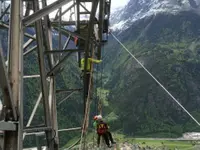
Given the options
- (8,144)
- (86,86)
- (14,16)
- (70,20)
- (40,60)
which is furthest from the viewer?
(70,20)

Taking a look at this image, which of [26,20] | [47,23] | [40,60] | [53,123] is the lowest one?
[53,123]

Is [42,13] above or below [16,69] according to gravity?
above

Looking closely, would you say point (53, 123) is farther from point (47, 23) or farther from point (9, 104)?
point (9, 104)

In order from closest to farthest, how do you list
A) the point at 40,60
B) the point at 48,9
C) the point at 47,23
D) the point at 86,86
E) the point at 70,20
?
the point at 48,9 → the point at 40,60 → the point at 47,23 → the point at 86,86 → the point at 70,20

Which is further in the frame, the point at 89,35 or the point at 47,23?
the point at 47,23

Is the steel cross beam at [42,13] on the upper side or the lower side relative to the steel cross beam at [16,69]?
upper

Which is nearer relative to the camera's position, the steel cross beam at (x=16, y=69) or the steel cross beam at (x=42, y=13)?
the steel cross beam at (x=16, y=69)

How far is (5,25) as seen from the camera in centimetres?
1343

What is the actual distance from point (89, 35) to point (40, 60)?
8.23 feet

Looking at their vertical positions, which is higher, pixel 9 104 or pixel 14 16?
pixel 14 16

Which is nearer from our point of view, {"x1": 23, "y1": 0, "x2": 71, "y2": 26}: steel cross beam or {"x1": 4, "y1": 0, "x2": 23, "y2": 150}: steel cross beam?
{"x1": 4, "y1": 0, "x2": 23, "y2": 150}: steel cross beam

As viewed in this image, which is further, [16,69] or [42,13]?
[42,13]

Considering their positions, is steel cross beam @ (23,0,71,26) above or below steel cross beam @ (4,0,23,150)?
above

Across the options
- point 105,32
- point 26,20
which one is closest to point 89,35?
point 105,32
